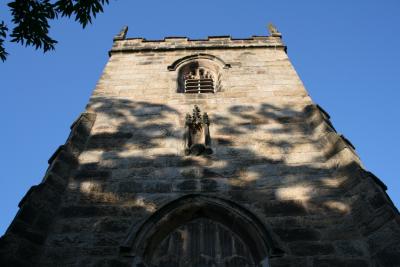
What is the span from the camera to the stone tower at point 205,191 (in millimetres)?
4926

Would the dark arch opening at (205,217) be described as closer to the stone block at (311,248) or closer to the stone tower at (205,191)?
the stone tower at (205,191)

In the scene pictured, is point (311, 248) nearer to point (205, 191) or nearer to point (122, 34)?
point (205, 191)

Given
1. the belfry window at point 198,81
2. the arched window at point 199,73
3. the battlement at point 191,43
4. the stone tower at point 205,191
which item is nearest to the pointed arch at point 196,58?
the arched window at point 199,73

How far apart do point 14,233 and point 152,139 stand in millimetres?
2921

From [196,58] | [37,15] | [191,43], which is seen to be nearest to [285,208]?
[37,15]

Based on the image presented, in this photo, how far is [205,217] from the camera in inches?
221

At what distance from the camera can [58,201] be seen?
5.68 m

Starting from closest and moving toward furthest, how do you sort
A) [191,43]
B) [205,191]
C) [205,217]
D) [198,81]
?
1. [205,217]
2. [205,191]
3. [198,81]
4. [191,43]

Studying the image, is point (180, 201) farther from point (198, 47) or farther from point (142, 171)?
point (198, 47)

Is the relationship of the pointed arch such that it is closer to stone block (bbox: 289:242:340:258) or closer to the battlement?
the battlement

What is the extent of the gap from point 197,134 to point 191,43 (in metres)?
5.31

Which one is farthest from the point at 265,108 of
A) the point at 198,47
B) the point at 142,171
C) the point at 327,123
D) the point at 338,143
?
the point at 198,47

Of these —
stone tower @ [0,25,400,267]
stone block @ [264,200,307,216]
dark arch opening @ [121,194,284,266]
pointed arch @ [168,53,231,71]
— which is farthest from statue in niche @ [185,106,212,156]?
pointed arch @ [168,53,231,71]

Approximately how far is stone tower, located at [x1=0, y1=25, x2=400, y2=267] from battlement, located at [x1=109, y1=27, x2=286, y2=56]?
9.87 ft
